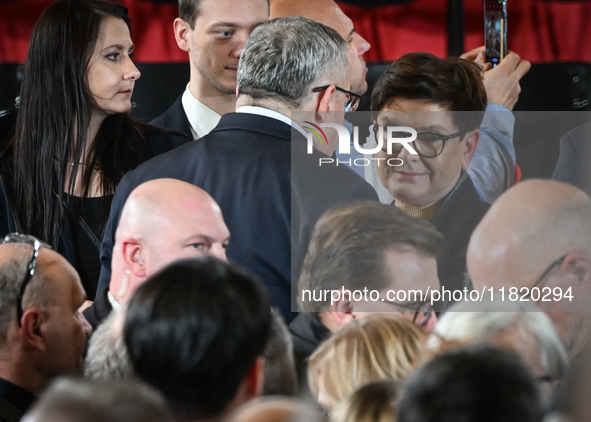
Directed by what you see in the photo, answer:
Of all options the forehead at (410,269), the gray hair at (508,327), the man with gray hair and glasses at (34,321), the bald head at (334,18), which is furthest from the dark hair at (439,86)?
the man with gray hair and glasses at (34,321)

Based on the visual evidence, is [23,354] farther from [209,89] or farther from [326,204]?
[209,89]

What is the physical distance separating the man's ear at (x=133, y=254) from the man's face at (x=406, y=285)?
42 centimetres

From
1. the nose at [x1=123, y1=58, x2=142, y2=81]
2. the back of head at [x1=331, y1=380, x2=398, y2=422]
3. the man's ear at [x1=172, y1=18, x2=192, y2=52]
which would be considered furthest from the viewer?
the man's ear at [x1=172, y1=18, x2=192, y2=52]

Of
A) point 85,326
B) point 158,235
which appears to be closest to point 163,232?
point 158,235

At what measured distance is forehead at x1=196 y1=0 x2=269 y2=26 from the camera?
2354mm

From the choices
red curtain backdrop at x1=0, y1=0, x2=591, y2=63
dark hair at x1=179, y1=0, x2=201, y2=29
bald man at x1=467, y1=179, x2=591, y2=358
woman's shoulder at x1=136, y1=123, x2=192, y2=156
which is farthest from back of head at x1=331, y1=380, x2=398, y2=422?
red curtain backdrop at x1=0, y1=0, x2=591, y2=63

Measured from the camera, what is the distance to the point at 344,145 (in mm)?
1666

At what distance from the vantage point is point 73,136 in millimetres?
2240

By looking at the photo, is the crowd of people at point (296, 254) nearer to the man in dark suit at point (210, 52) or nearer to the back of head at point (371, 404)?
the back of head at point (371, 404)

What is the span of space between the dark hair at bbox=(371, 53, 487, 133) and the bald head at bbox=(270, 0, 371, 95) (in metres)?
0.47

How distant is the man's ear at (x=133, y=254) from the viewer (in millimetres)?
1543

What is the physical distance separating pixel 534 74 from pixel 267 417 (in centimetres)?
292

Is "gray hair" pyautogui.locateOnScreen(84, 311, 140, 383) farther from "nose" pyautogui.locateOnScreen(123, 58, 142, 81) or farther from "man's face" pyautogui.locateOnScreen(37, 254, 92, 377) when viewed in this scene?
"nose" pyautogui.locateOnScreen(123, 58, 142, 81)

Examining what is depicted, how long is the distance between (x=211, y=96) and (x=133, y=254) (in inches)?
41.6
